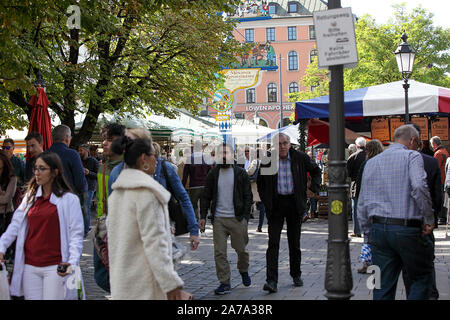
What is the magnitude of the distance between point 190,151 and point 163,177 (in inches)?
370

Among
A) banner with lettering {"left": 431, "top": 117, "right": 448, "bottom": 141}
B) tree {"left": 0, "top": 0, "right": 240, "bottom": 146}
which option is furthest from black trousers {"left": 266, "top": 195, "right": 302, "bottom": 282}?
banner with lettering {"left": 431, "top": 117, "right": 448, "bottom": 141}

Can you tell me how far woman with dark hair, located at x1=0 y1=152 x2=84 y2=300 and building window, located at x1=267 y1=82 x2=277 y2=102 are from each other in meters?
72.6

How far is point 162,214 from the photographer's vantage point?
3602mm

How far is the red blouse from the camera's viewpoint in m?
4.30

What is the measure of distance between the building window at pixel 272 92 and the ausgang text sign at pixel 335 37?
71.3 m

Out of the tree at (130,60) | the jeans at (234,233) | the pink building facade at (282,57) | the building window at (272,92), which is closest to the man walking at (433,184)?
the jeans at (234,233)

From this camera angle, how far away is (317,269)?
862 centimetres

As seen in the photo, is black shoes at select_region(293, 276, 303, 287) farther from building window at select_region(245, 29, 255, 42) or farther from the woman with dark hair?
building window at select_region(245, 29, 255, 42)

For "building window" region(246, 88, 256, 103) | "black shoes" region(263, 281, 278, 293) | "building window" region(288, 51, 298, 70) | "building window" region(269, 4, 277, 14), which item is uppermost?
"building window" region(269, 4, 277, 14)

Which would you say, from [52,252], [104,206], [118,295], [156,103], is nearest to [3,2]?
[104,206]

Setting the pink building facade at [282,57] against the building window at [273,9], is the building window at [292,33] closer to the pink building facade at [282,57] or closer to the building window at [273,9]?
the pink building facade at [282,57]

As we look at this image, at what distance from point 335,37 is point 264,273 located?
158 inches

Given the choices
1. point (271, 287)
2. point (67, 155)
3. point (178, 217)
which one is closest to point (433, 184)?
point (271, 287)

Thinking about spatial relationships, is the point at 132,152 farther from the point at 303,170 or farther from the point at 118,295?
the point at 303,170
